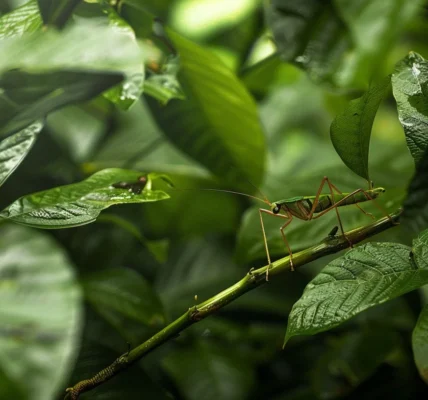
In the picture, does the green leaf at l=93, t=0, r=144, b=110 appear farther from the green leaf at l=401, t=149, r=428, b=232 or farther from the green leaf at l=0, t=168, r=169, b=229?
the green leaf at l=401, t=149, r=428, b=232

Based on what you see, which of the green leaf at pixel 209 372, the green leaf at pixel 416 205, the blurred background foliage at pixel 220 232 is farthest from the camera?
the green leaf at pixel 209 372

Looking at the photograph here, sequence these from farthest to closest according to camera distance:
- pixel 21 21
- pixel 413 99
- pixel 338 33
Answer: pixel 338 33 → pixel 21 21 → pixel 413 99

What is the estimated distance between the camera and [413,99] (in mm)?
601

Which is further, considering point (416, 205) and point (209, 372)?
point (209, 372)

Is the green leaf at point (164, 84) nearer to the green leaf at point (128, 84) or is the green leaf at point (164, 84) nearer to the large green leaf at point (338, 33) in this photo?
the green leaf at point (128, 84)

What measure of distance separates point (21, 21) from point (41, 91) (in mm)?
94

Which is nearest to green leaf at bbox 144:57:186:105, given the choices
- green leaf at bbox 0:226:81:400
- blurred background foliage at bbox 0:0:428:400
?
blurred background foliage at bbox 0:0:428:400

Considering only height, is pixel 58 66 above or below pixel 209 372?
above

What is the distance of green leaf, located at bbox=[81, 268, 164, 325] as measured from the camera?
85cm

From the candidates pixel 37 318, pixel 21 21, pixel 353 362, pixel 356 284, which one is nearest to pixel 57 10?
pixel 21 21

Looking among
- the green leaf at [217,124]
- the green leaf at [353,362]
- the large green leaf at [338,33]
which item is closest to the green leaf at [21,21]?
the green leaf at [217,124]

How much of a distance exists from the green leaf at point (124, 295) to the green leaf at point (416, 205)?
45 centimetres

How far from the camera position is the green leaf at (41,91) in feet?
2.33

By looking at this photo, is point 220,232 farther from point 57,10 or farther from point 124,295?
point 57,10
